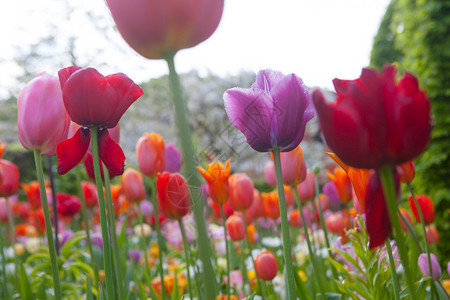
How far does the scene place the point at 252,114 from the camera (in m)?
0.58

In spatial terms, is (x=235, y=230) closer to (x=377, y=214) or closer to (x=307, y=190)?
(x=307, y=190)

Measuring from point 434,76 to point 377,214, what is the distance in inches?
146

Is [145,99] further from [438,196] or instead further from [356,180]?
[356,180]

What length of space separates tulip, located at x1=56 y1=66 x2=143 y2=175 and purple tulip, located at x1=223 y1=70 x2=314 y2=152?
0.17m

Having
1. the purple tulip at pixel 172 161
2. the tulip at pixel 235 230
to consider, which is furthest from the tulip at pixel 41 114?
the tulip at pixel 235 230

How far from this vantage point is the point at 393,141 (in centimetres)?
35

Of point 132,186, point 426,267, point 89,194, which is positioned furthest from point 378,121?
point 89,194

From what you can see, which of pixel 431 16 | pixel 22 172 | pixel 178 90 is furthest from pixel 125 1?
pixel 22 172

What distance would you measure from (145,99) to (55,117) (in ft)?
37.2

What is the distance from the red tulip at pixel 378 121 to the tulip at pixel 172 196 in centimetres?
60

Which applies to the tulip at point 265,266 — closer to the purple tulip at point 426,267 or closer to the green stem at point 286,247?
the purple tulip at point 426,267

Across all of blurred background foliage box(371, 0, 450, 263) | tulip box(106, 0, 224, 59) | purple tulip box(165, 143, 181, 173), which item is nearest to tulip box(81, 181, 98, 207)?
purple tulip box(165, 143, 181, 173)

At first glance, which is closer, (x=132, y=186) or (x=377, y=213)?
(x=377, y=213)

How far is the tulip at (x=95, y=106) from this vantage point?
1.91 ft
